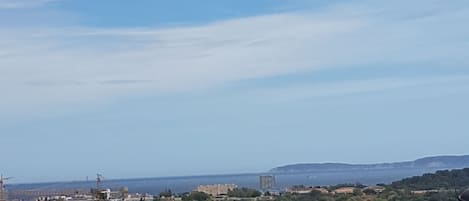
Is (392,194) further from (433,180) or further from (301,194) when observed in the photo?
(433,180)

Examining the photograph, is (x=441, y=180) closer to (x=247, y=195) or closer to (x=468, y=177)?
(x=468, y=177)

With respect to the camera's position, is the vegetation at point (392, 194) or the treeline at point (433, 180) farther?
the treeline at point (433, 180)

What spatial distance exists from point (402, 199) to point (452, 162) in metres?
127

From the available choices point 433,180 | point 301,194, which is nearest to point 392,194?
point 301,194

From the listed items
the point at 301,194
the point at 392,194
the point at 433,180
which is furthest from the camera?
the point at 433,180

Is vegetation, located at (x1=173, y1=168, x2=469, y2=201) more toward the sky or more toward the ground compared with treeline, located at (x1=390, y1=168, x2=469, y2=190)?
more toward the ground

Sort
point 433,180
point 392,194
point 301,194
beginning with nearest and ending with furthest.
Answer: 1. point 392,194
2. point 301,194
3. point 433,180

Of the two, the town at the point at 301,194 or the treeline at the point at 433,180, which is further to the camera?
the treeline at the point at 433,180

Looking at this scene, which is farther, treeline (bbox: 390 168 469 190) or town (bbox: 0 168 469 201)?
treeline (bbox: 390 168 469 190)

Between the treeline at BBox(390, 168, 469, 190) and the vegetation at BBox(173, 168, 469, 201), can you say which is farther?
the treeline at BBox(390, 168, 469, 190)

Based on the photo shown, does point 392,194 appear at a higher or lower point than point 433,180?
lower

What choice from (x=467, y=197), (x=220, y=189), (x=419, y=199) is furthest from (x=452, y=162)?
(x=467, y=197)

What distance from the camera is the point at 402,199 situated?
4684cm

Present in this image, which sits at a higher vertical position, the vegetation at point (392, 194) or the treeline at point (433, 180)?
the treeline at point (433, 180)
